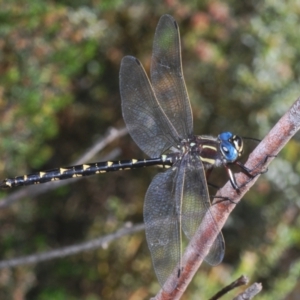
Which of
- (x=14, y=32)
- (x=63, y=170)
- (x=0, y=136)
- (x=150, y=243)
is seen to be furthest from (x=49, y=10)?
(x=150, y=243)

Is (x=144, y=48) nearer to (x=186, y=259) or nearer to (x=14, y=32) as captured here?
(x=14, y=32)

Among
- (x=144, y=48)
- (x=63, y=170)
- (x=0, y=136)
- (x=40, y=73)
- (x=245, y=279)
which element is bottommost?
(x=245, y=279)

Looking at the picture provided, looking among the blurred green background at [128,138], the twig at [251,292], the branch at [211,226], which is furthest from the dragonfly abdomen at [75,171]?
the twig at [251,292]

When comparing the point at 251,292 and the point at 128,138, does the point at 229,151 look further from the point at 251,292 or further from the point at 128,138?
the point at 128,138

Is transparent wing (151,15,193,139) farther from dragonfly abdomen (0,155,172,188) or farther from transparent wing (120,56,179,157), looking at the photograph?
dragonfly abdomen (0,155,172,188)

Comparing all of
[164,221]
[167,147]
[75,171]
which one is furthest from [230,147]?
[75,171]

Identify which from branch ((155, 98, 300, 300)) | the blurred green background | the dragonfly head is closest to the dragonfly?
the dragonfly head

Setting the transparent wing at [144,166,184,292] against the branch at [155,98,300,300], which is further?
the transparent wing at [144,166,184,292]
